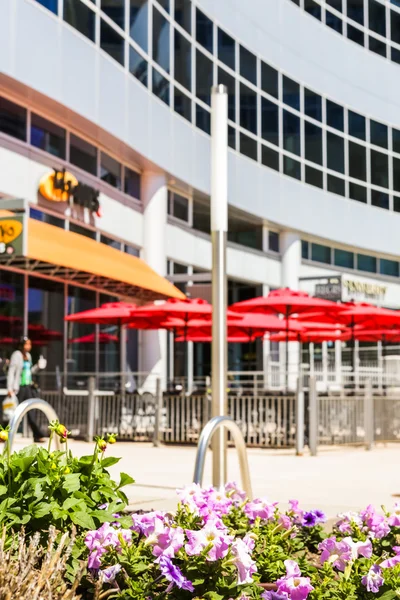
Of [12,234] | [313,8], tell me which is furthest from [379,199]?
[12,234]

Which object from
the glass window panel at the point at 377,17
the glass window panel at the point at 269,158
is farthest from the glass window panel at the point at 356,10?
the glass window panel at the point at 269,158

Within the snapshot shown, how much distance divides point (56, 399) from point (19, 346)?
1484 millimetres

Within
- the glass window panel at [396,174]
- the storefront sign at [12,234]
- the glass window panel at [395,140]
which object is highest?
the glass window panel at [395,140]

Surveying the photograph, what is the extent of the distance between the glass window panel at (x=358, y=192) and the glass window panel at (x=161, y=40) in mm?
13763

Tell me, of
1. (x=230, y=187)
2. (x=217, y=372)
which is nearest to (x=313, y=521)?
(x=217, y=372)

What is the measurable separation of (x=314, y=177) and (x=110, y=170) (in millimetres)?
13555

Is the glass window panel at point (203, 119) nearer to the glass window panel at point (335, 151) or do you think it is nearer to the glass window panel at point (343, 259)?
the glass window panel at point (335, 151)

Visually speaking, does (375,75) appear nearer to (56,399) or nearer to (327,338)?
(327,338)

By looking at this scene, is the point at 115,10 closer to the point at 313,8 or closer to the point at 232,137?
the point at 232,137

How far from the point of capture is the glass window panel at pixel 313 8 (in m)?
35.8

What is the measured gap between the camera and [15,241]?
39.6 ft

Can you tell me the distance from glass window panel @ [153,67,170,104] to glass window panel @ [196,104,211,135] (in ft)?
7.21

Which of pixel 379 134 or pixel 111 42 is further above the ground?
pixel 379 134

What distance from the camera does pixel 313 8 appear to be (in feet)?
118
